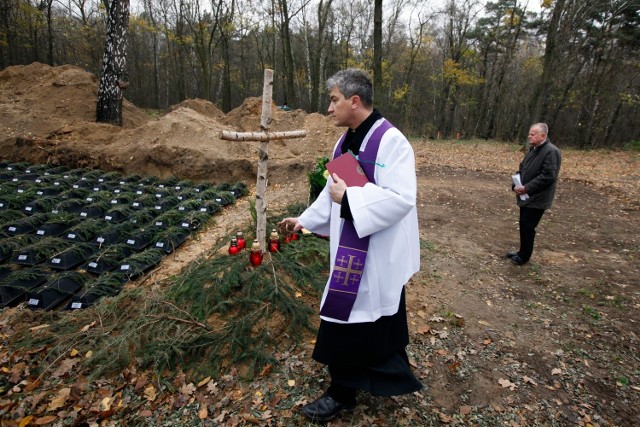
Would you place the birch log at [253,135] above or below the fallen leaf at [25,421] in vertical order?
above

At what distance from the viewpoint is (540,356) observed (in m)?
3.18

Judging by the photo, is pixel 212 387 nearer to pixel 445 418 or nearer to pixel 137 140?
pixel 445 418

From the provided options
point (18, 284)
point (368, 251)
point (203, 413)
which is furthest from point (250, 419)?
point (18, 284)

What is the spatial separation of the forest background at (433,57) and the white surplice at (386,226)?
610 inches

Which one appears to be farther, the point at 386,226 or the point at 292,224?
the point at 292,224

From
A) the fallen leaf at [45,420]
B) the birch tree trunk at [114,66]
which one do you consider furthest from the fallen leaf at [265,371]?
the birch tree trunk at [114,66]

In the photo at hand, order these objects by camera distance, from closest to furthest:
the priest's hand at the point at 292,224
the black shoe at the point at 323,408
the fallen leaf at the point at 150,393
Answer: the black shoe at the point at 323,408
the priest's hand at the point at 292,224
the fallen leaf at the point at 150,393

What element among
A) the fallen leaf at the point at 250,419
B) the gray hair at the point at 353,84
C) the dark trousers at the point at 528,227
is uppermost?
the gray hair at the point at 353,84

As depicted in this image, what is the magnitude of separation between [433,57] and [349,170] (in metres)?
36.0

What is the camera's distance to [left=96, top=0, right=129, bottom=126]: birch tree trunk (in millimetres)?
10711

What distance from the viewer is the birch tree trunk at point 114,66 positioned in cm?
1071

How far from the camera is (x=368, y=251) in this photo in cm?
210

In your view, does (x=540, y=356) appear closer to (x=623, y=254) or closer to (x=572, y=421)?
(x=572, y=421)

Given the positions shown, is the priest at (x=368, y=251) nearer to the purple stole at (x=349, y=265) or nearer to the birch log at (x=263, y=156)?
the purple stole at (x=349, y=265)
